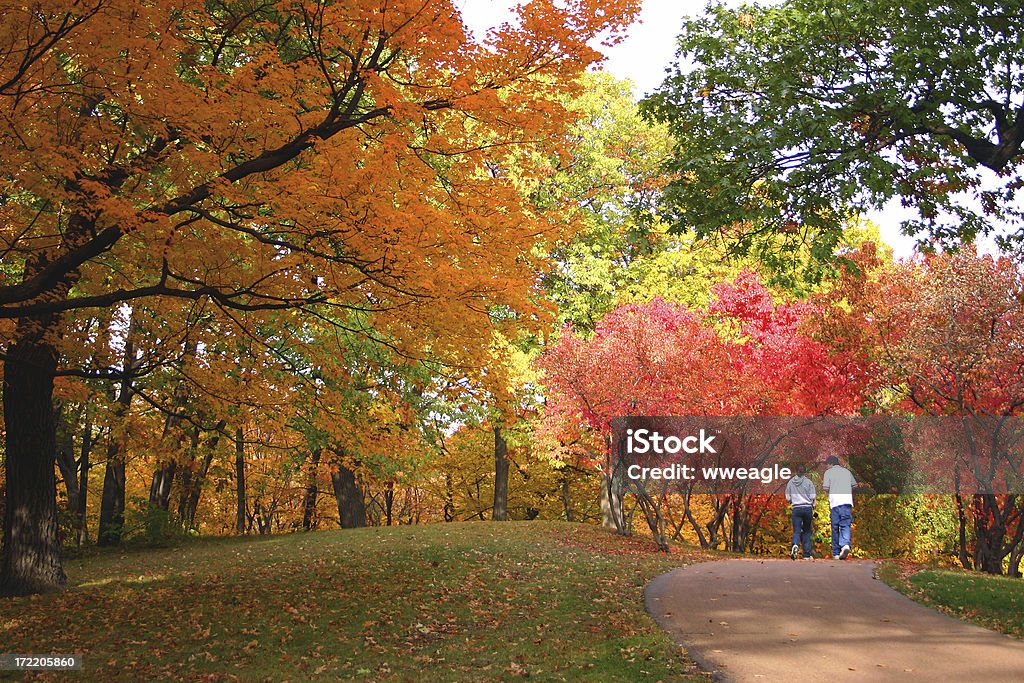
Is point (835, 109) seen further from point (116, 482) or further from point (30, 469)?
point (116, 482)

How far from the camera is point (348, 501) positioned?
73.9ft

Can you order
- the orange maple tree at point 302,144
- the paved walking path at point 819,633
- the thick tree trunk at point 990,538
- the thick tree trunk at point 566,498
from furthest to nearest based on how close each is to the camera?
the thick tree trunk at point 566,498
the thick tree trunk at point 990,538
the orange maple tree at point 302,144
the paved walking path at point 819,633

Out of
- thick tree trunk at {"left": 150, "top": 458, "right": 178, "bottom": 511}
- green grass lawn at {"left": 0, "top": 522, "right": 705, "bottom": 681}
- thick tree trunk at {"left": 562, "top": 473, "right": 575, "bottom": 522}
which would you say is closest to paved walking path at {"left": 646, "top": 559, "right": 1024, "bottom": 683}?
green grass lawn at {"left": 0, "top": 522, "right": 705, "bottom": 681}

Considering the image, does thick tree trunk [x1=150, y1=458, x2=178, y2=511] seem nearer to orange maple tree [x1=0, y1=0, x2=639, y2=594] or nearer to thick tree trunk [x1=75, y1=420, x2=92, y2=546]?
thick tree trunk [x1=75, y1=420, x2=92, y2=546]

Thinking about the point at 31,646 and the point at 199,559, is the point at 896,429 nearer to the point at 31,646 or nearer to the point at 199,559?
the point at 199,559

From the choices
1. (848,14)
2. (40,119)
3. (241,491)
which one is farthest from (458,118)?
(241,491)

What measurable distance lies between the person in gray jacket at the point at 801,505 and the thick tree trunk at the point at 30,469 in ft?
43.2

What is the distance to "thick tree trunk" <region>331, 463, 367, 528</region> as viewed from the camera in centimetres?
2233

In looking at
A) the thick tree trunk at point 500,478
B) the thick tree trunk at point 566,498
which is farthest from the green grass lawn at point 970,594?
the thick tree trunk at point 566,498

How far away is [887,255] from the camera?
93.3ft

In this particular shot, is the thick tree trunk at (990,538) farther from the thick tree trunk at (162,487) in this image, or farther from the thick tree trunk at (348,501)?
the thick tree trunk at (162,487)

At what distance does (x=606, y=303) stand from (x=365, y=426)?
10674 mm

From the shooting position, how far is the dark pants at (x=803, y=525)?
1684 cm

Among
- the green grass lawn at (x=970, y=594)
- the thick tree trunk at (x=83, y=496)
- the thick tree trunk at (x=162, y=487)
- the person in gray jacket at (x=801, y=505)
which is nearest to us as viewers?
the green grass lawn at (x=970, y=594)
